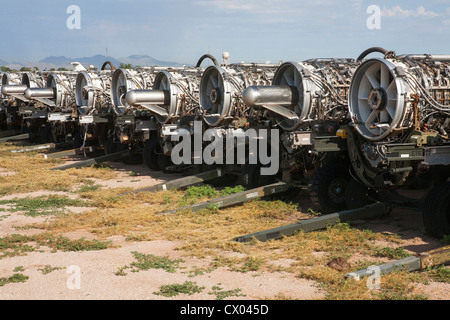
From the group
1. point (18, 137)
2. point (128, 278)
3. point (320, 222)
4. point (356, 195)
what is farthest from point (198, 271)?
point (18, 137)

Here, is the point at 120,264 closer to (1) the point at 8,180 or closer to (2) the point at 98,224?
(2) the point at 98,224

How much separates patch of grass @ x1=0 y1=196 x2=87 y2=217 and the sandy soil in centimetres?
321

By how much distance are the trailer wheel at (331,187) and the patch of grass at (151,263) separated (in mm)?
3785

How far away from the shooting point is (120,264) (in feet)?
27.2

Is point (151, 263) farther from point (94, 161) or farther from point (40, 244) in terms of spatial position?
point (94, 161)

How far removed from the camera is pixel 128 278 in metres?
7.63

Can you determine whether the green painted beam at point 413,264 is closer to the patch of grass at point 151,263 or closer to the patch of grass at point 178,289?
the patch of grass at point 178,289

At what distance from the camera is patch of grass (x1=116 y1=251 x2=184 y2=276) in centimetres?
802

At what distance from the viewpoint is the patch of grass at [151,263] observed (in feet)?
26.3

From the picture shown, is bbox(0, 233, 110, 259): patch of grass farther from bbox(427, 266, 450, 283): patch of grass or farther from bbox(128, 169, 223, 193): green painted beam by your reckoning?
bbox(427, 266, 450, 283): patch of grass

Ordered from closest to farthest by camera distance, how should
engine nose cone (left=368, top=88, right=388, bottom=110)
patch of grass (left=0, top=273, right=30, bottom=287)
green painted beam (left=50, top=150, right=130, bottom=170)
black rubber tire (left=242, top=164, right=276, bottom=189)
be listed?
patch of grass (left=0, top=273, right=30, bottom=287) < engine nose cone (left=368, top=88, right=388, bottom=110) < black rubber tire (left=242, top=164, right=276, bottom=189) < green painted beam (left=50, top=150, right=130, bottom=170)

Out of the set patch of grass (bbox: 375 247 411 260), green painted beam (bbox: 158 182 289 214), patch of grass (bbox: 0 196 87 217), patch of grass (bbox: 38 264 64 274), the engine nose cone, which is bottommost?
patch of grass (bbox: 0 196 87 217)

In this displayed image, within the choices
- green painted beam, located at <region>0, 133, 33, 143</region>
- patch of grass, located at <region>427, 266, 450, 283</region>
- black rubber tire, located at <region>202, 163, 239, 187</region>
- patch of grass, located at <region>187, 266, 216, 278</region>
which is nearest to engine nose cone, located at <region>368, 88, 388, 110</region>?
patch of grass, located at <region>427, 266, 450, 283</region>

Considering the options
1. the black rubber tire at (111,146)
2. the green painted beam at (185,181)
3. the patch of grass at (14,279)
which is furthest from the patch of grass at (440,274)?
the black rubber tire at (111,146)
